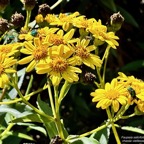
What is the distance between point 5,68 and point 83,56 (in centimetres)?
21

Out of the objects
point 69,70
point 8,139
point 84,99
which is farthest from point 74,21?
point 84,99

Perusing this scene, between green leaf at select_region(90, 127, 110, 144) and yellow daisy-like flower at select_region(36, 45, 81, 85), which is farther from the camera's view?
green leaf at select_region(90, 127, 110, 144)

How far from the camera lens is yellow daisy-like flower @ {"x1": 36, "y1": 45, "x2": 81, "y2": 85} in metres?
1.46

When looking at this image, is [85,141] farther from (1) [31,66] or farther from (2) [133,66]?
(2) [133,66]

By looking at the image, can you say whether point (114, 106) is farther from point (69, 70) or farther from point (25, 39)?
point (25, 39)

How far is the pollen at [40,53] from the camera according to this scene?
4.90 ft

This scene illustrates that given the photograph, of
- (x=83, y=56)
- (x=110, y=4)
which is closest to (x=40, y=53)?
(x=83, y=56)

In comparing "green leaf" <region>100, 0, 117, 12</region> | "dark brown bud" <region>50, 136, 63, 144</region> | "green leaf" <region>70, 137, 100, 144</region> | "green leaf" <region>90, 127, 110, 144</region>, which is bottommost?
"green leaf" <region>90, 127, 110, 144</region>

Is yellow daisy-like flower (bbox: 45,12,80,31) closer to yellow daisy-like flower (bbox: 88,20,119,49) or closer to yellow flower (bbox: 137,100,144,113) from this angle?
yellow daisy-like flower (bbox: 88,20,119,49)

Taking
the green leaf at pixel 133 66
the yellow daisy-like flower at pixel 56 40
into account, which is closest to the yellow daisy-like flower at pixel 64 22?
the yellow daisy-like flower at pixel 56 40

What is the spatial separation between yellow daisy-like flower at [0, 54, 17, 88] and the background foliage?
0.94 m

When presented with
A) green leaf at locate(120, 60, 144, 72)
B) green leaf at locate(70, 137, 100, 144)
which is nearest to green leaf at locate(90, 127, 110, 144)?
green leaf at locate(70, 137, 100, 144)

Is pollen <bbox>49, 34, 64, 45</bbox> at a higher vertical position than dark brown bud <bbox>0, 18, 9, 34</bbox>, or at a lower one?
lower

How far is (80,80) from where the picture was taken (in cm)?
156
